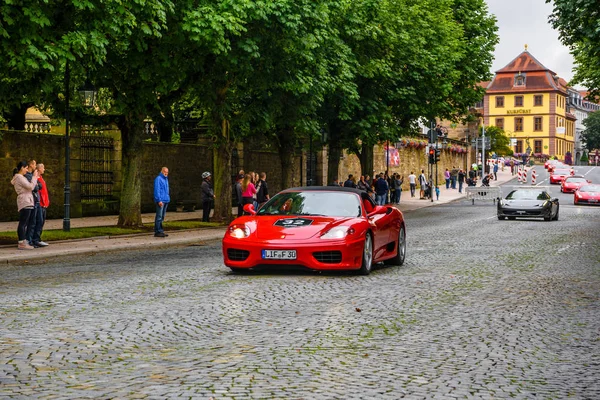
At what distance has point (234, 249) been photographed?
13578 mm

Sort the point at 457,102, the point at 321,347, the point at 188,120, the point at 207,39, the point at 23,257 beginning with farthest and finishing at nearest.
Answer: the point at 457,102 → the point at 188,120 → the point at 207,39 → the point at 23,257 → the point at 321,347

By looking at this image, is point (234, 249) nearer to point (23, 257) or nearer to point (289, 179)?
point (23, 257)

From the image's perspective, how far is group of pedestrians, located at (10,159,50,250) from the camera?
1953 centimetres

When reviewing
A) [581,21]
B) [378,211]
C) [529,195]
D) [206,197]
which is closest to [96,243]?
[378,211]

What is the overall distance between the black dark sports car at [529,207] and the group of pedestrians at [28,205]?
19331mm

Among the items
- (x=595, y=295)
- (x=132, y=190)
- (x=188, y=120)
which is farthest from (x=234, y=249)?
(x=188, y=120)

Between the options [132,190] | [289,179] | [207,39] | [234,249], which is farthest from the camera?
[289,179]

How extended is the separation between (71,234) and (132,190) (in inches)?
125

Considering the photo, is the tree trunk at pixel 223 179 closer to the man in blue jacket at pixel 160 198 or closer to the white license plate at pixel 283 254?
the man in blue jacket at pixel 160 198

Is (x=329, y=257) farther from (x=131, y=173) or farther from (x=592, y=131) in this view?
(x=592, y=131)

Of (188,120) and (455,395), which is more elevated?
(188,120)

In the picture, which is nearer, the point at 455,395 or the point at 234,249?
the point at 455,395

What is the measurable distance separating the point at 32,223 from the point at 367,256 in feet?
29.4

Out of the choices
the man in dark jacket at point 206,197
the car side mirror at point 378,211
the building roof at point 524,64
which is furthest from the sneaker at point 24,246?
the building roof at point 524,64
